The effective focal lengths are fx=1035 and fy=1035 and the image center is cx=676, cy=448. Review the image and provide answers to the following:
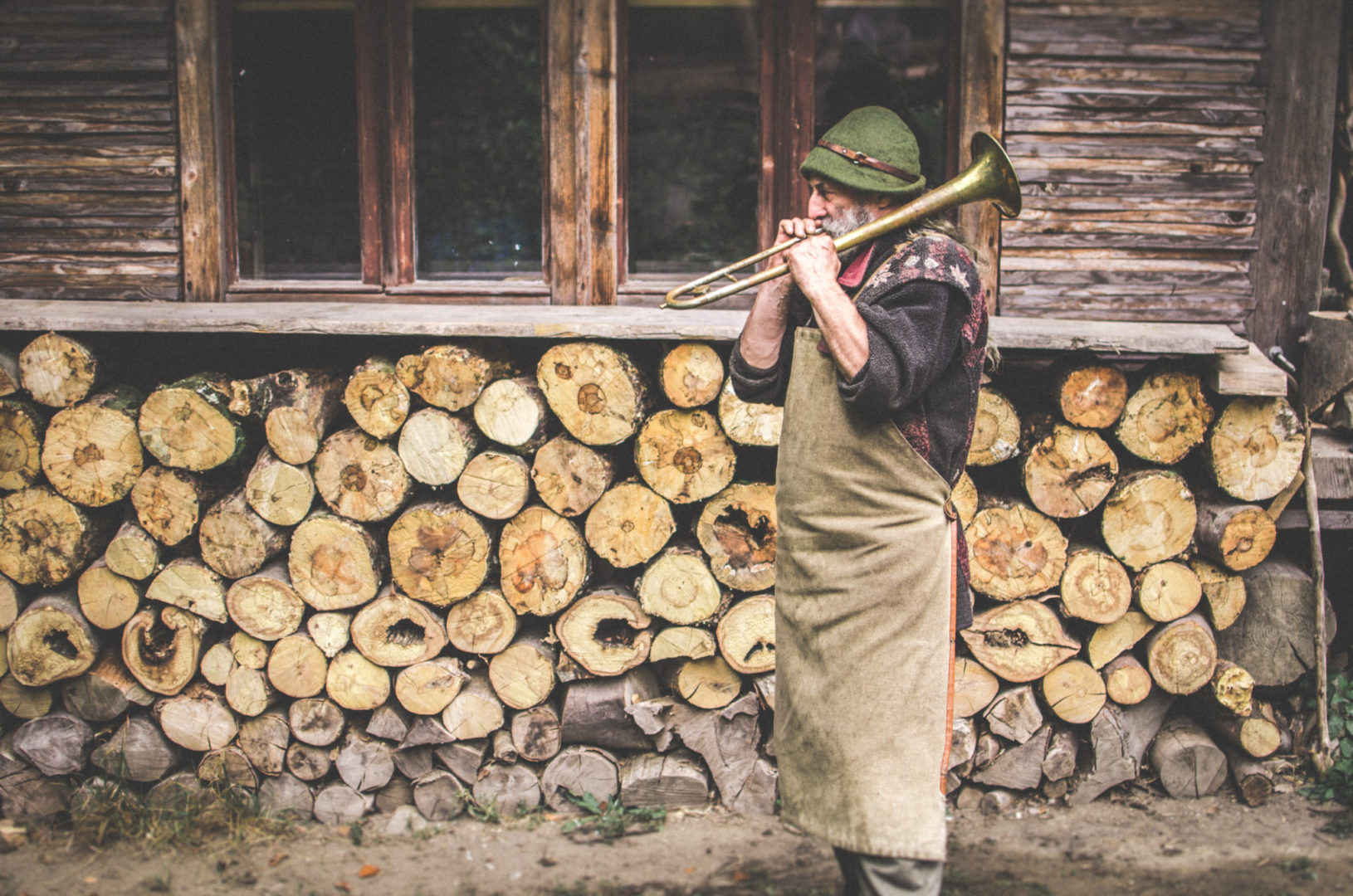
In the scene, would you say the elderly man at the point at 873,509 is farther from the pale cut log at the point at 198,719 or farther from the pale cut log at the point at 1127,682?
the pale cut log at the point at 198,719

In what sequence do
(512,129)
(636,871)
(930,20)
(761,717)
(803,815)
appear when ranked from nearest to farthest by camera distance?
(803,815) < (636,871) < (761,717) < (930,20) < (512,129)

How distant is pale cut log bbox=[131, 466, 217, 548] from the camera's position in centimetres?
366

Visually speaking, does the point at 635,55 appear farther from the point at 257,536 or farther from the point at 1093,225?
the point at 257,536

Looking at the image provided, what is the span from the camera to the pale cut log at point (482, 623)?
145 inches

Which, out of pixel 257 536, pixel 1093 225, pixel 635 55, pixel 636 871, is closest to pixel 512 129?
pixel 635 55

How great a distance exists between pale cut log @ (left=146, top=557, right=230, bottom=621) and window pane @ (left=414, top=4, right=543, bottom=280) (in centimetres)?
150

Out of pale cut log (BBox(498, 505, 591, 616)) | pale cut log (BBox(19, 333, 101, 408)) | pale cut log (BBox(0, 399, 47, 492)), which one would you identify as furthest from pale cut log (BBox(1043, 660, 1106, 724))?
pale cut log (BBox(0, 399, 47, 492))

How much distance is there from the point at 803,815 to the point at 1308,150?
11.0 feet

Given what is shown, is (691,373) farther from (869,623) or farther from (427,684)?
(427,684)

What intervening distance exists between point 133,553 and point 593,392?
5.82ft

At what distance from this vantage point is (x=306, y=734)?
3.77 metres

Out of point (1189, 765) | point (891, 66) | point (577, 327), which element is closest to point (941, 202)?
point (577, 327)

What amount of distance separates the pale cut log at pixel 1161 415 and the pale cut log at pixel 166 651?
132 inches

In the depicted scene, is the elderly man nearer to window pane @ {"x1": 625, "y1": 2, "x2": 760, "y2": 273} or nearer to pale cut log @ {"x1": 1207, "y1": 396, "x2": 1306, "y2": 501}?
pale cut log @ {"x1": 1207, "y1": 396, "x2": 1306, "y2": 501}
